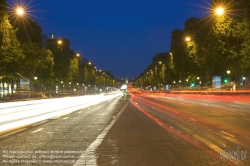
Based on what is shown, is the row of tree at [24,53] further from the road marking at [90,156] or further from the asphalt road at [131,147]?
the road marking at [90,156]

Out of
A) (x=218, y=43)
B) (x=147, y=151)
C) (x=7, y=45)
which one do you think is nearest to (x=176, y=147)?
(x=147, y=151)

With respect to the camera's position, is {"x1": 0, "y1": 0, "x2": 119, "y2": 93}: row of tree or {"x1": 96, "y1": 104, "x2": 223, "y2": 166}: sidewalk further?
{"x1": 0, "y1": 0, "x2": 119, "y2": 93}: row of tree

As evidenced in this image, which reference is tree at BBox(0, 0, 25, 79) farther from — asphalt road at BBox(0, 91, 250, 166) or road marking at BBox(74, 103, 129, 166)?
road marking at BBox(74, 103, 129, 166)

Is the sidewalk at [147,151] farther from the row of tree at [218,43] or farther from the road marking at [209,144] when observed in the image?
the row of tree at [218,43]

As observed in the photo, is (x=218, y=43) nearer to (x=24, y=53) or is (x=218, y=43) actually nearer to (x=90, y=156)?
(x=24, y=53)

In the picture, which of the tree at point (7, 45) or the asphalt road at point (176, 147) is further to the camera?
the tree at point (7, 45)

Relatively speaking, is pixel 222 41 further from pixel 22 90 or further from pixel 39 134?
pixel 39 134

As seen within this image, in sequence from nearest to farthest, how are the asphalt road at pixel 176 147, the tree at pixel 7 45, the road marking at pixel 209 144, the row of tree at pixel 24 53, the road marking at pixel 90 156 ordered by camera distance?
the road marking at pixel 90 156 → the asphalt road at pixel 176 147 → the road marking at pixel 209 144 → the tree at pixel 7 45 → the row of tree at pixel 24 53

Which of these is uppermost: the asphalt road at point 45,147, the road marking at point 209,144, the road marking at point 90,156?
the asphalt road at point 45,147

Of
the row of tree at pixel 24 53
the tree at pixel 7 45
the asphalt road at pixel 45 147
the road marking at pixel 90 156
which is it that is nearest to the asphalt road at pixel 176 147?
the road marking at pixel 90 156

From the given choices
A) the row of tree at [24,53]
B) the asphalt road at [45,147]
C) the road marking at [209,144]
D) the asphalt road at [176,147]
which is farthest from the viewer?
the row of tree at [24,53]

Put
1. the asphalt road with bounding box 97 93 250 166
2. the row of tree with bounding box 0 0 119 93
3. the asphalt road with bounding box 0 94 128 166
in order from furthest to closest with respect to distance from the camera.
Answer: the row of tree with bounding box 0 0 119 93
the asphalt road with bounding box 0 94 128 166
the asphalt road with bounding box 97 93 250 166

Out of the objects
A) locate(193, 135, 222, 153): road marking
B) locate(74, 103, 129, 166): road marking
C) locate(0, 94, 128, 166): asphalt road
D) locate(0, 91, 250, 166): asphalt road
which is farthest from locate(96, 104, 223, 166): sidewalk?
locate(0, 94, 128, 166): asphalt road

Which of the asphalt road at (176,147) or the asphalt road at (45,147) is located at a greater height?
the asphalt road at (45,147)
